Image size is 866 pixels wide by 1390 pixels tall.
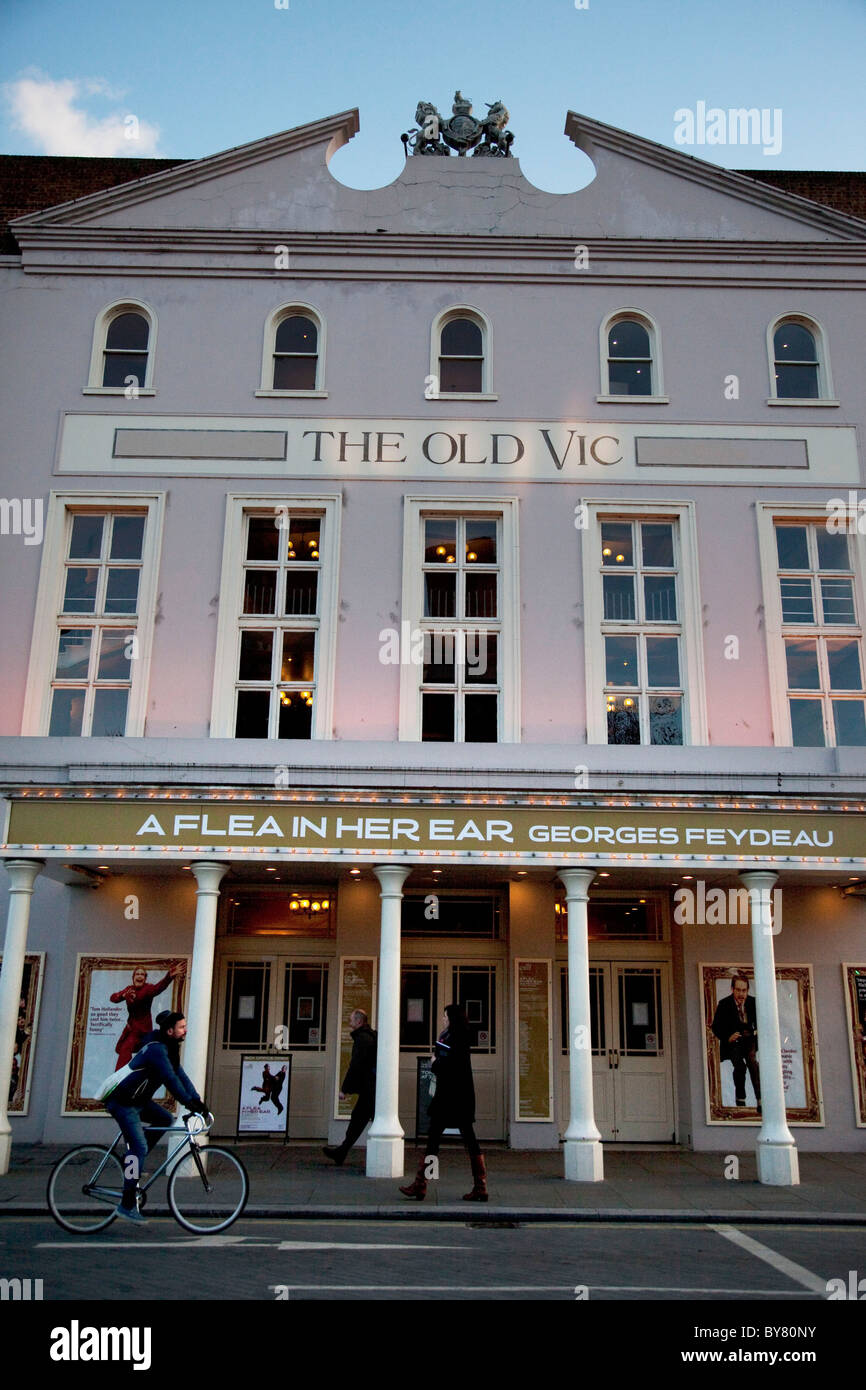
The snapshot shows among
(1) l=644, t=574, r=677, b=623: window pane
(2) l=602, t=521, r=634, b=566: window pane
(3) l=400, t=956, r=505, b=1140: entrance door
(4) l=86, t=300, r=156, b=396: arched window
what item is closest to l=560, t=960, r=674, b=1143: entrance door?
(3) l=400, t=956, r=505, b=1140: entrance door

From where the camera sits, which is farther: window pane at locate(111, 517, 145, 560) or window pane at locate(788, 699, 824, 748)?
window pane at locate(111, 517, 145, 560)

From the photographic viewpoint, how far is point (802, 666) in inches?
643

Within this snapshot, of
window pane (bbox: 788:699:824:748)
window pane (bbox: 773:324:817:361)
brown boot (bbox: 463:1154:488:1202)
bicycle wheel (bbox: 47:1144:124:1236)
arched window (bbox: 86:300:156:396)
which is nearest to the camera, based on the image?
bicycle wheel (bbox: 47:1144:124:1236)

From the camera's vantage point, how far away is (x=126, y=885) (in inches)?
620

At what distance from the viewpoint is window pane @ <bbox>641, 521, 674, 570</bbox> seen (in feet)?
54.9

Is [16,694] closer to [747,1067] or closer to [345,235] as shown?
[345,235]

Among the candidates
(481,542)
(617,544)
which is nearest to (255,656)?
(481,542)

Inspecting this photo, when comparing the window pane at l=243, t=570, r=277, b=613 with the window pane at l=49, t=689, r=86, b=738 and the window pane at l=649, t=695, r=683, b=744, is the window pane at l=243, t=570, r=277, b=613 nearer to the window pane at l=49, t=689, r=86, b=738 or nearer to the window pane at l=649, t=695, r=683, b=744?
the window pane at l=49, t=689, r=86, b=738

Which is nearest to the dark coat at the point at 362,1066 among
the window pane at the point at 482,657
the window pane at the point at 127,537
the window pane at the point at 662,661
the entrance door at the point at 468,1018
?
the entrance door at the point at 468,1018

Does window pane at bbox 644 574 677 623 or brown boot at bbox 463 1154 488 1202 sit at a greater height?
window pane at bbox 644 574 677 623

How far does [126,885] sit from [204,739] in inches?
97.6

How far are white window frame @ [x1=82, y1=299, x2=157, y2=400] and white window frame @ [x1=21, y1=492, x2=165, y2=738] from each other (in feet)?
5.72

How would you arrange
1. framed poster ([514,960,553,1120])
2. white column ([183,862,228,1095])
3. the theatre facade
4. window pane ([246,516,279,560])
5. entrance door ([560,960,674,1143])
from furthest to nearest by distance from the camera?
window pane ([246,516,279,560]), entrance door ([560,960,674,1143]), framed poster ([514,960,553,1120]), the theatre facade, white column ([183,862,228,1095])
